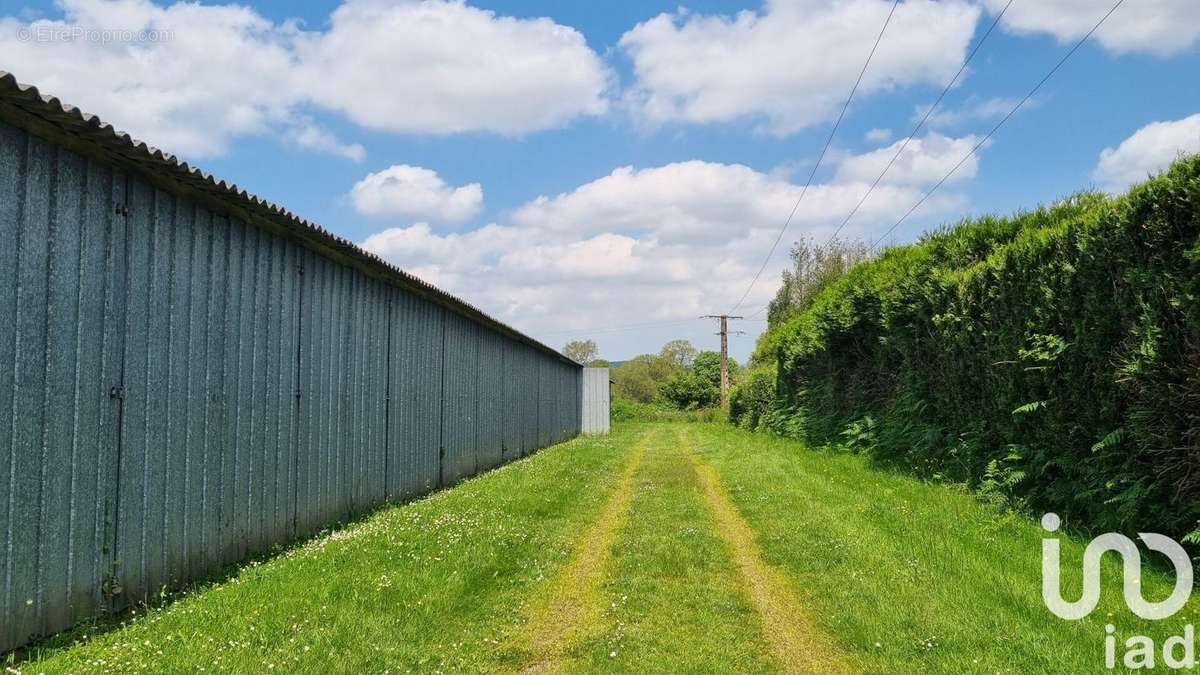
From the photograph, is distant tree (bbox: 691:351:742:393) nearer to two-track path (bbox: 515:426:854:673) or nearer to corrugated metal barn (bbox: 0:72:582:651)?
two-track path (bbox: 515:426:854:673)

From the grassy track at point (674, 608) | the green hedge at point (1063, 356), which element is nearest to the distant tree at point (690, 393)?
the green hedge at point (1063, 356)

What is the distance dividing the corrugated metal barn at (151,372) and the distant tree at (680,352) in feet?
277

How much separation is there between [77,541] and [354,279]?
17.9ft

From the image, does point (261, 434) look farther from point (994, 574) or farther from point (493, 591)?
point (994, 574)

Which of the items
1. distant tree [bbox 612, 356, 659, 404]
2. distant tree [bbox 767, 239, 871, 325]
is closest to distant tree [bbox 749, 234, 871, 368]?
distant tree [bbox 767, 239, 871, 325]

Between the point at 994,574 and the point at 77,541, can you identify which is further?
the point at 994,574

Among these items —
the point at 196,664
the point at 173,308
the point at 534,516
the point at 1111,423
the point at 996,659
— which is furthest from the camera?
the point at 534,516

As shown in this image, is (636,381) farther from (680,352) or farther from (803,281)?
(803,281)

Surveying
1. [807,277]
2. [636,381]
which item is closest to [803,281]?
[807,277]

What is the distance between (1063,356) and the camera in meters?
8.11

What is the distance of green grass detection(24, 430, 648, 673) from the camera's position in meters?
4.50

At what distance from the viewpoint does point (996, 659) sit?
15.0 ft

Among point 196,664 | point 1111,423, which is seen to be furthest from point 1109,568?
point 196,664

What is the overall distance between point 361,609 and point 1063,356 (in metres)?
7.62
